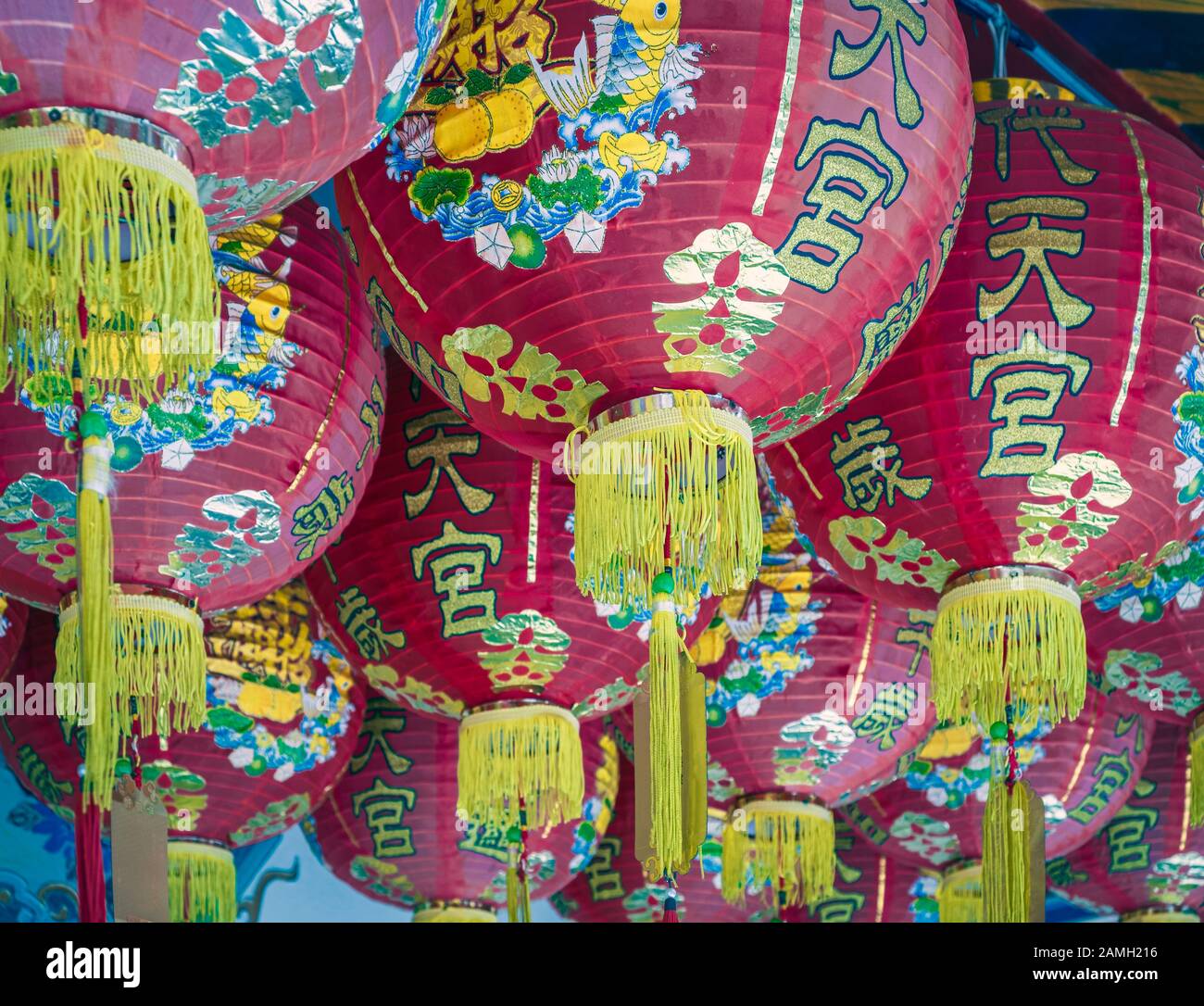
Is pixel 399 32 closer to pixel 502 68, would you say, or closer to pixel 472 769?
pixel 502 68

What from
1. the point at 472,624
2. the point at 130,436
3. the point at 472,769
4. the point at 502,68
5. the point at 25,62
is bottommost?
the point at 472,769

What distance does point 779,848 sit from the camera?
9.50 feet

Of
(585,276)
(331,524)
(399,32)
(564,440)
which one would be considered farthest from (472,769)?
(399,32)

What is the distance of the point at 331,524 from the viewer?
2346 millimetres

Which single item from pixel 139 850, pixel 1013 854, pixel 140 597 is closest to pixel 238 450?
pixel 140 597

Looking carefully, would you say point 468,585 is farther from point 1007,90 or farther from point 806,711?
point 1007,90

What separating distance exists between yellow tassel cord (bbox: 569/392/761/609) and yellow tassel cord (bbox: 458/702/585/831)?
1.53 ft

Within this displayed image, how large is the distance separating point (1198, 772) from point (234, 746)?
4.40 ft

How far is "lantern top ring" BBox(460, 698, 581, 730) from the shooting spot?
101 inches

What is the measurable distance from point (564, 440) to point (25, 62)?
2.46ft

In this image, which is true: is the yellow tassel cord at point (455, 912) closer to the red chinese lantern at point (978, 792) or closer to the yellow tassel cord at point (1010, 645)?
the red chinese lantern at point (978, 792)

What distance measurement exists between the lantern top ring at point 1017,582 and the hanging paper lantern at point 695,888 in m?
0.90

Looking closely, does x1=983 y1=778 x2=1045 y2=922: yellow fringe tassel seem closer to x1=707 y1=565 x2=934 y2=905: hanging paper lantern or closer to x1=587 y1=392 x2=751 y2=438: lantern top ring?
x1=707 y1=565 x2=934 y2=905: hanging paper lantern

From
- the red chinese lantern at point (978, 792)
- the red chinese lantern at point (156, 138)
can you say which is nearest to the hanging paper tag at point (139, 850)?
the red chinese lantern at point (156, 138)
